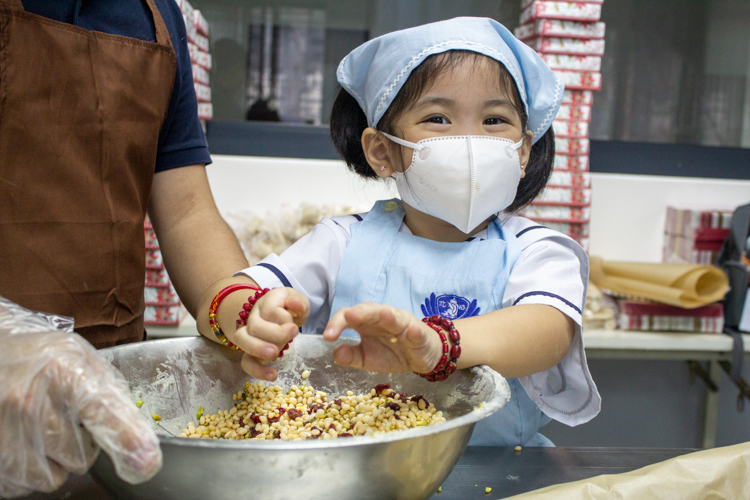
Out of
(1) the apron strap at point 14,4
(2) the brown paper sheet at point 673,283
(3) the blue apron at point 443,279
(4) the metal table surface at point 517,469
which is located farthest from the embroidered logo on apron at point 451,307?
(2) the brown paper sheet at point 673,283

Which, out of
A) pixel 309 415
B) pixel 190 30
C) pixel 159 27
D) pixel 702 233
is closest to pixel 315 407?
pixel 309 415

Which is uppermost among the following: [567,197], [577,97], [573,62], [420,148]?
[573,62]

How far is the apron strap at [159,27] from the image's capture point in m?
1.05

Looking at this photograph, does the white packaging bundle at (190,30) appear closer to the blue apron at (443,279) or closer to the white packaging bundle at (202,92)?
the white packaging bundle at (202,92)

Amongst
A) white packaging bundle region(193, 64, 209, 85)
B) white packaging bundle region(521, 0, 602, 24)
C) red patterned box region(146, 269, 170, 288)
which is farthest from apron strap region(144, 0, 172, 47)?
white packaging bundle region(521, 0, 602, 24)

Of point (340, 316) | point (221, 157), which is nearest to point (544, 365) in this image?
point (340, 316)

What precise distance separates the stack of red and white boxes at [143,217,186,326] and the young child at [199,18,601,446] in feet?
3.29

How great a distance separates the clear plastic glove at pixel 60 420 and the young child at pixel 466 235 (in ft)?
1.27

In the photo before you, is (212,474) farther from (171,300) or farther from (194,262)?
(171,300)

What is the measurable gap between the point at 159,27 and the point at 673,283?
6.17ft

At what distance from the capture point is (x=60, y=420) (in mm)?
483

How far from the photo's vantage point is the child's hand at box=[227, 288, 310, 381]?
735mm

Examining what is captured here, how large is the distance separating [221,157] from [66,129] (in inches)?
60.0

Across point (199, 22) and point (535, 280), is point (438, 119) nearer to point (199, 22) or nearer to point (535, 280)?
point (535, 280)
